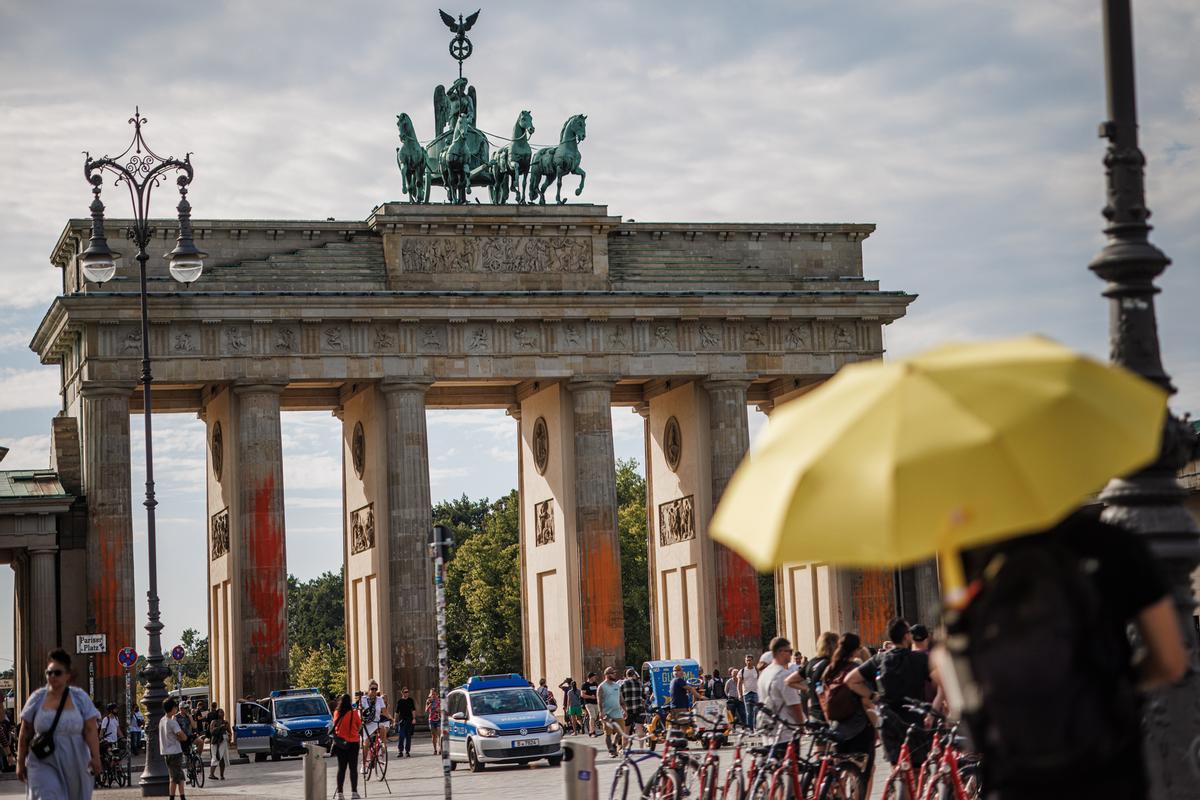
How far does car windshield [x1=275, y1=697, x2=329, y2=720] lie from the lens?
50.2 m

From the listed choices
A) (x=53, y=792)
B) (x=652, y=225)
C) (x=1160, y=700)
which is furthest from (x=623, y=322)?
(x=1160, y=700)

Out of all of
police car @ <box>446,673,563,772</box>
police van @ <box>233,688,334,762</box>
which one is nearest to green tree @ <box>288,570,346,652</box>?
police van @ <box>233,688,334,762</box>

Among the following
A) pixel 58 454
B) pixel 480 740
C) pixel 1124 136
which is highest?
pixel 58 454

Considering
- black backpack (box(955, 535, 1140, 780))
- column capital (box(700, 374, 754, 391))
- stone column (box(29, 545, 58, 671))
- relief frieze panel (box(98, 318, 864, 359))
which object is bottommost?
black backpack (box(955, 535, 1140, 780))

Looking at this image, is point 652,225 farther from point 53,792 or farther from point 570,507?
point 53,792

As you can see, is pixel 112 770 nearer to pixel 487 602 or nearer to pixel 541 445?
pixel 541 445

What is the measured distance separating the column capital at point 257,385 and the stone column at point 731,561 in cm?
1444

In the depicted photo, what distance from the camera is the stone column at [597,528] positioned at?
61.7 m

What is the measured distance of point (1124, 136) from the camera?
38.2ft

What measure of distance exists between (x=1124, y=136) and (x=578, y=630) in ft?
168

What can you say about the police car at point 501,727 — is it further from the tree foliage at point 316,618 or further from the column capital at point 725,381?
the tree foliage at point 316,618

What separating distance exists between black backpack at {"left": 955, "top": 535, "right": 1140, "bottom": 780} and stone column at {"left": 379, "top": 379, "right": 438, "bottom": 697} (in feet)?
175

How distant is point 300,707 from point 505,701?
1251 cm

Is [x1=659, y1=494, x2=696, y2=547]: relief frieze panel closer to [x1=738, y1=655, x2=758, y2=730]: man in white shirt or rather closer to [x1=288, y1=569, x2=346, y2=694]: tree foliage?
[x1=738, y1=655, x2=758, y2=730]: man in white shirt
